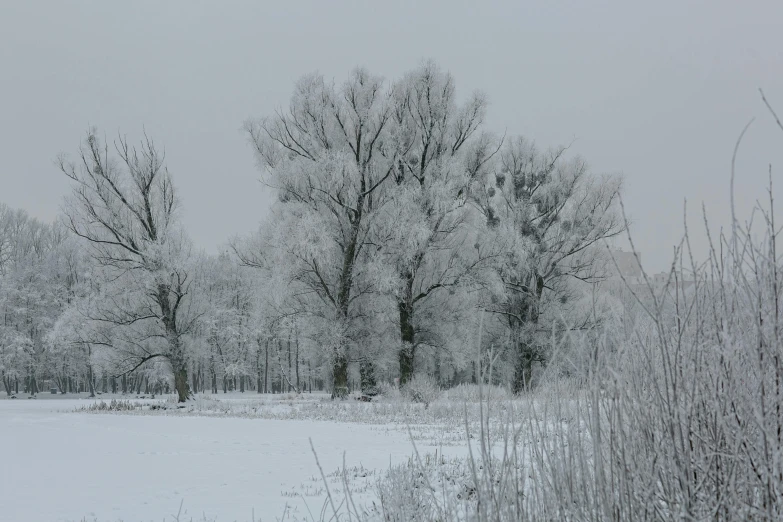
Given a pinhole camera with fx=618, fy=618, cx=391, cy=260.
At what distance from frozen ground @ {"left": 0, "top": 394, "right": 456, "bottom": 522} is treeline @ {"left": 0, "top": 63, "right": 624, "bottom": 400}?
832 cm

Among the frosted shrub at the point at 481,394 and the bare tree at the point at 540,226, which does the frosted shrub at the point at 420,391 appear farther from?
the bare tree at the point at 540,226

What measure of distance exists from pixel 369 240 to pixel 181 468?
47.6 feet

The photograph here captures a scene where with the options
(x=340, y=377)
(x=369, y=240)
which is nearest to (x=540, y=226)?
(x=369, y=240)

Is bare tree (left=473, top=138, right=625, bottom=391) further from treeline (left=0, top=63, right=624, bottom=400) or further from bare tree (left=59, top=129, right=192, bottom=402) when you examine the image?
bare tree (left=59, top=129, right=192, bottom=402)

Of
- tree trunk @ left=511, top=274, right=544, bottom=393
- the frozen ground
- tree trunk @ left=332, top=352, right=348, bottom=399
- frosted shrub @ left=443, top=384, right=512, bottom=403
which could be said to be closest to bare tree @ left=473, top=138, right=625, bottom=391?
tree trunk @ left=511, top=274, right=544, bottom=393

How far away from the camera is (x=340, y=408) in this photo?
1802cm

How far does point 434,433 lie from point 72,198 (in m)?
18.4

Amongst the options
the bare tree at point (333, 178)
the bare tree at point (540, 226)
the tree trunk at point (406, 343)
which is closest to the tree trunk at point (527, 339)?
the bare tree at point (540, 226)

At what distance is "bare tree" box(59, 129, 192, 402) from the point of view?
23.3 metres

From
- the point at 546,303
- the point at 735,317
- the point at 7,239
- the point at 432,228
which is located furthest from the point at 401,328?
the point at 7,239

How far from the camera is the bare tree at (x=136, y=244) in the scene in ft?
76.5

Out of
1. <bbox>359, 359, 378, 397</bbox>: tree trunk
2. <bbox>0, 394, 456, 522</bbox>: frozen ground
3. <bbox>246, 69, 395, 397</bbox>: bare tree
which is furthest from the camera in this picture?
<bbox>359, 359, 378, 397</bbox>: tree trunk

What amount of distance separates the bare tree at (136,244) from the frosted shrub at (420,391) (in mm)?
9651

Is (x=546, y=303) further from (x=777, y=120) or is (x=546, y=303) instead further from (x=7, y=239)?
(x=7, y=239)
